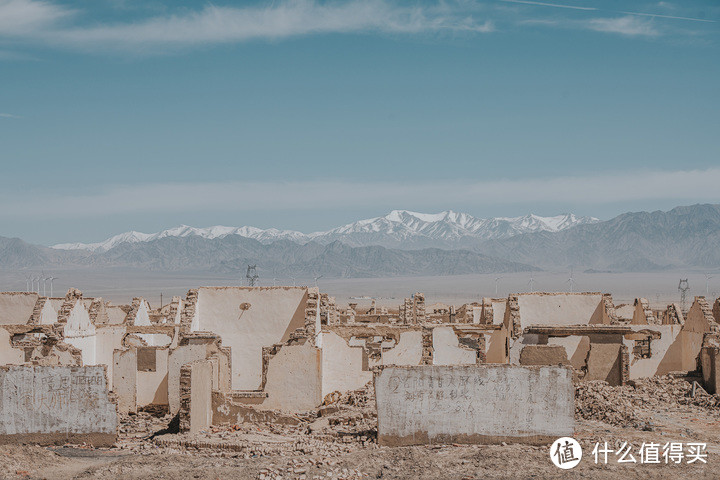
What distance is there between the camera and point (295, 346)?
2444 centimetres

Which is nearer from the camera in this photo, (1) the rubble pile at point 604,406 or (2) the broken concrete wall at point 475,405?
(2) the broken concrete wall at point 475,405

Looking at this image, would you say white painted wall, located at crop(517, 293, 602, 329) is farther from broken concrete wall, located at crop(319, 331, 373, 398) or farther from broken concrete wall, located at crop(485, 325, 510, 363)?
broken concrete wall, located at crop(319, 331, 373, 398)

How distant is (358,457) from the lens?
58.3 feet

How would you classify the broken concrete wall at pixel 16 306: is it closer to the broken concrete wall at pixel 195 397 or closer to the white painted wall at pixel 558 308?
the broken concrete wall at pixel 195 397

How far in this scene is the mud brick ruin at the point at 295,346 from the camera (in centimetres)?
2428

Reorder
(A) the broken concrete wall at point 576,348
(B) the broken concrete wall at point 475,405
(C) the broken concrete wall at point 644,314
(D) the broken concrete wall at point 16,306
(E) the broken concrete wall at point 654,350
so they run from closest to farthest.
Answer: (B) the broken concrete wall at point 475,405
(A) the broken concrete wall at point 576,348
(E) the broken concrete wall at point 654,350
(C) the broken concrete wall at point 644,314
(D) the broken concrete wall at point 16,306

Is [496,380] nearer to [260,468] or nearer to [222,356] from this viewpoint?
[260,468]

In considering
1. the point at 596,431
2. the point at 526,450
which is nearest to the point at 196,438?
the point at 526,450

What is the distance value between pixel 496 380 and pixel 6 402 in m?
11.4

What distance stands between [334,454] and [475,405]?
3.37 meters

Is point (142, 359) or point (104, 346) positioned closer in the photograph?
point (142, 359)

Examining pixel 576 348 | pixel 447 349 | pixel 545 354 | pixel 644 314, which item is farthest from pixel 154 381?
pixel 644 314

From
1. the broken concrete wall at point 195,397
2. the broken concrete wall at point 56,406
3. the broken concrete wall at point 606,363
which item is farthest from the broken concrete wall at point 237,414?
the broken concrete wall at point 606,363

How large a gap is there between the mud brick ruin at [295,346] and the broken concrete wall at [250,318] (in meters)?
0.04
